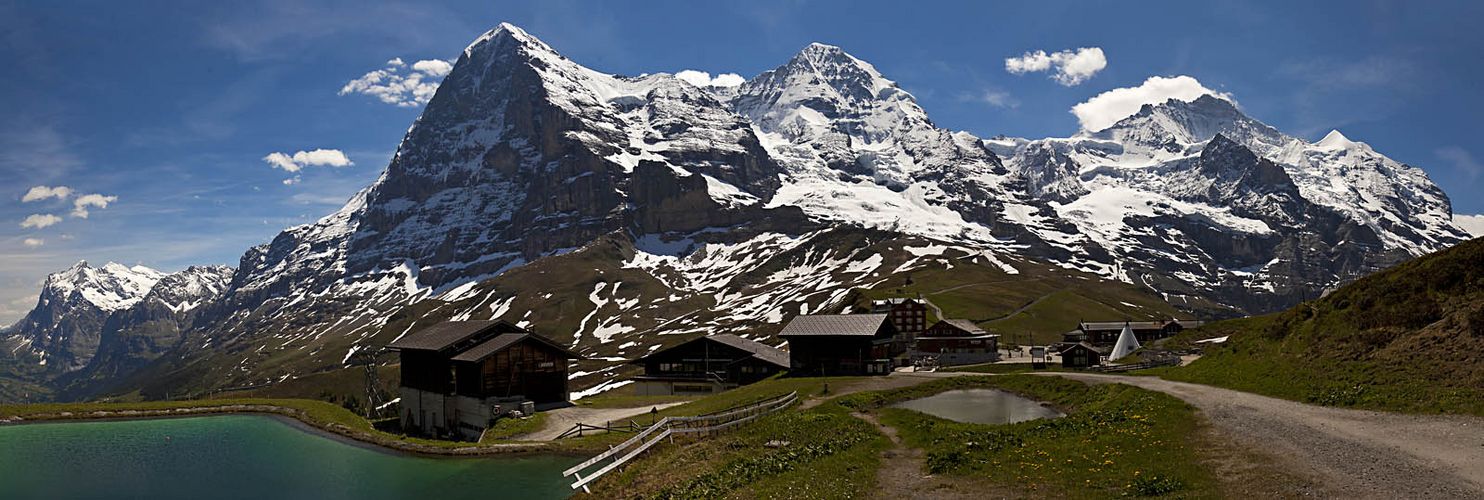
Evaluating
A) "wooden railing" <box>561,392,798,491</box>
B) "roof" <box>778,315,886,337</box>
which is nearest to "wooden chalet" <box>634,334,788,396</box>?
"roof" <box>778,315,886,337</box>

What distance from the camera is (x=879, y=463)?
34.6 m

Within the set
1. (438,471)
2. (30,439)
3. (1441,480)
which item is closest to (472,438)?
(438,471)

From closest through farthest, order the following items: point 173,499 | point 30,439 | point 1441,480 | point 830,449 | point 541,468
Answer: point 1441,480, point 830,449, point 173,499, point 541,468, point 30,439

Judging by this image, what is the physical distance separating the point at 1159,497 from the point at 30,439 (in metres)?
82.7

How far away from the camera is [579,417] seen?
68250 mm

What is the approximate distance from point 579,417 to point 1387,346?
5354 cm

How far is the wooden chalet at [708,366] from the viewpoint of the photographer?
9656 centimetres

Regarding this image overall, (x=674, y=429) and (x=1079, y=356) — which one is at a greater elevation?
(x=1079, y=356)

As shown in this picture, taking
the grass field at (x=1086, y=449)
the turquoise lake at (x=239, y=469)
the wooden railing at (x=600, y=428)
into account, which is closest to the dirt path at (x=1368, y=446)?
the grass field at (x=1086, y=449)

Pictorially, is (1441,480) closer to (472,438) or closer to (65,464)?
(472,438)

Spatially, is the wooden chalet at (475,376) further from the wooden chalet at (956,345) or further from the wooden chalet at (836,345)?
the wooden chalet at (956,345)

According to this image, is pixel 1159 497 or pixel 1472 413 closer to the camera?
pixel 1159 497

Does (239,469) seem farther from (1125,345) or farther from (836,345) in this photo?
(1125,345)

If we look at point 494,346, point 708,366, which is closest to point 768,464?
point 494,346
